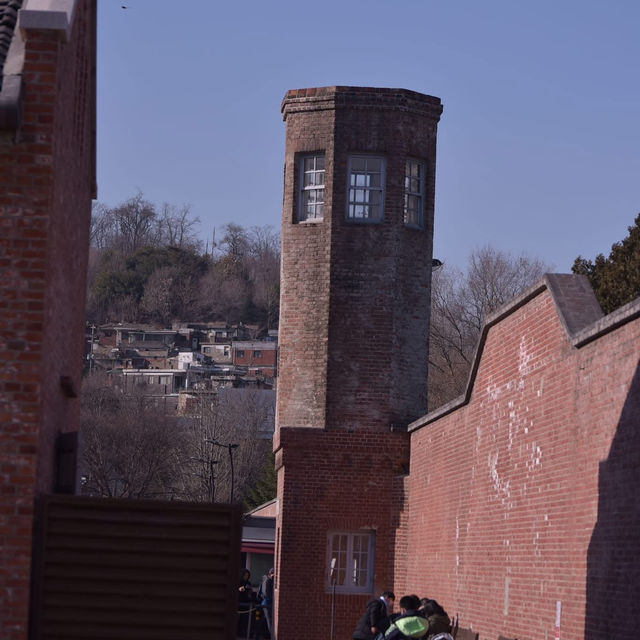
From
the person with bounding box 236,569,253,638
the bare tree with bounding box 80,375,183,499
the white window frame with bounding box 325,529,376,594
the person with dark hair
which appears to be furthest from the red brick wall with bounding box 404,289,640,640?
the bare tree with bounding box 80,375,183,499

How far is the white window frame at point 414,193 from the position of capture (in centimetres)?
2712

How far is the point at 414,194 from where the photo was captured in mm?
27359

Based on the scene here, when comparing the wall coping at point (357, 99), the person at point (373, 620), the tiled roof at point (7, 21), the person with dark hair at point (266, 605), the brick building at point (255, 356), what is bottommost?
the person with dark hair at point (266, 605)

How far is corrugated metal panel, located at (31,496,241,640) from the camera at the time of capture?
10648 millimetres

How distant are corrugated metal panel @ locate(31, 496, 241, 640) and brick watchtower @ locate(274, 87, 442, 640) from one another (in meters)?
14.7

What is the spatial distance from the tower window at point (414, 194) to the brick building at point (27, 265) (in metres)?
15.8

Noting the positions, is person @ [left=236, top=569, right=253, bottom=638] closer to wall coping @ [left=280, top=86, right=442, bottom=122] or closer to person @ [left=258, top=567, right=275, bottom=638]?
person @ [left=258, top=567, right=275, bottom=638]

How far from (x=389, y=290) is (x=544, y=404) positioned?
1079 centimetres

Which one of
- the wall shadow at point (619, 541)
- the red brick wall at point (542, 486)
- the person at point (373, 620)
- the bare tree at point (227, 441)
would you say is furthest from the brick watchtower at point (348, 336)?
the bare tree at point (227, 441)

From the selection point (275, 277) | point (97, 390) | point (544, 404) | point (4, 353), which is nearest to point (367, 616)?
point (544, 404)

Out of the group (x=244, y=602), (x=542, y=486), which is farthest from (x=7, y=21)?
(x=244, y=602)

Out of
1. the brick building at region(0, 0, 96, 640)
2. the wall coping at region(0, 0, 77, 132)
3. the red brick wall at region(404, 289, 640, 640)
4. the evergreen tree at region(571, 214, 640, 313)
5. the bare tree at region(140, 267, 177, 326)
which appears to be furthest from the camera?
the bare tree at region(140, 267, 177, 326)

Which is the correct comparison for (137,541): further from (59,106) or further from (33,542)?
(59,106)

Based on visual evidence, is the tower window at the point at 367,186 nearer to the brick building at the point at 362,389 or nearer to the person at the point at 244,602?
the brick building at the point at 362,389
